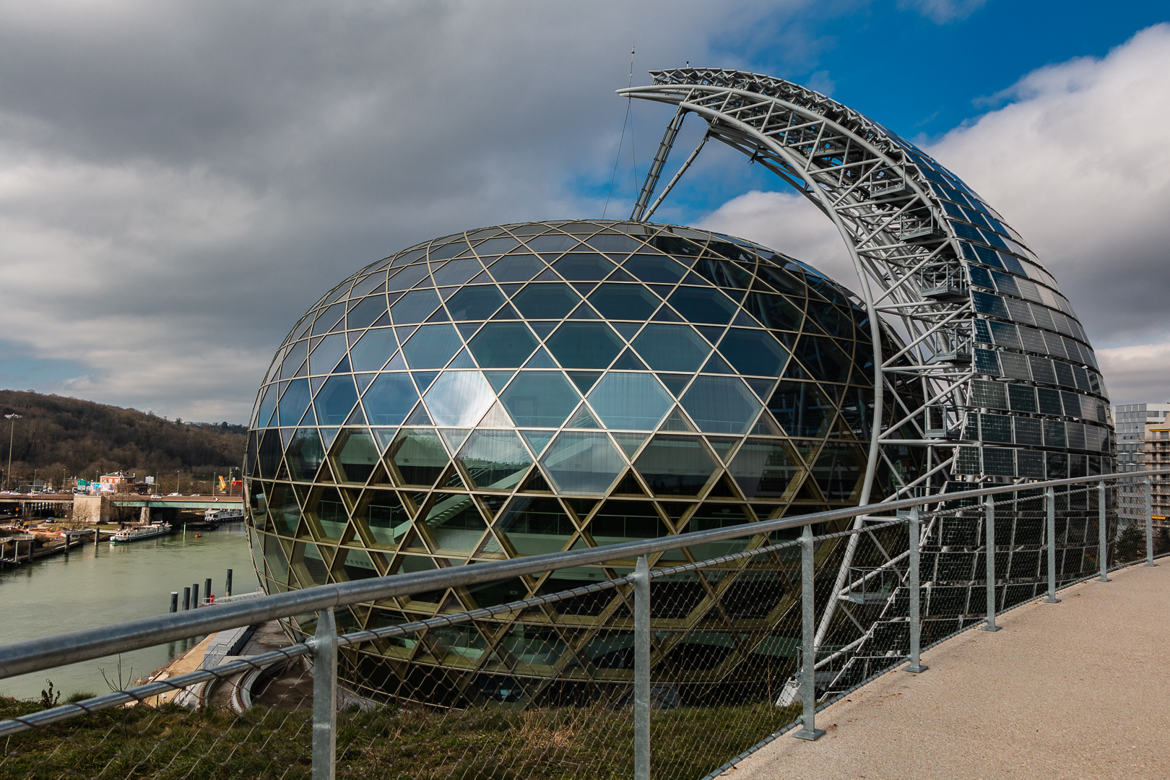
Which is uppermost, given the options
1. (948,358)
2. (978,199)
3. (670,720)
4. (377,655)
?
(978,199)

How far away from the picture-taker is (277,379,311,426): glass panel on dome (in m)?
19.9

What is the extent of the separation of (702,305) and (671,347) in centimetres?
197

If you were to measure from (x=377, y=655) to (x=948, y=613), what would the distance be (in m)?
15.8

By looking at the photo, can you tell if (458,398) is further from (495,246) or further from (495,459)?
(495,246)

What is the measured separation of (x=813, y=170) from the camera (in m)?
22.6

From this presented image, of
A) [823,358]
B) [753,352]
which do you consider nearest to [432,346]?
[753,352]

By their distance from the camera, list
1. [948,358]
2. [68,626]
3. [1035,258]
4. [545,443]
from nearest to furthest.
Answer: [545,443] → [948,358] → [1035,258] → [68,626]

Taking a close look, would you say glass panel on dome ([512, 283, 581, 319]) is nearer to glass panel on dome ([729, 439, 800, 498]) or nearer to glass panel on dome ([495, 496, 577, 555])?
glass panel on dome ([495, 496, 577, 555])

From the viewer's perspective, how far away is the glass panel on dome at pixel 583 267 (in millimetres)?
19188

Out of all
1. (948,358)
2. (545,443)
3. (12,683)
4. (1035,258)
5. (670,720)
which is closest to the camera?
(670,720)

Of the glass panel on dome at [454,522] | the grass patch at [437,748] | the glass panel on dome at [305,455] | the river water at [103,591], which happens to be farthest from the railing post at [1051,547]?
the river water at [103,591]

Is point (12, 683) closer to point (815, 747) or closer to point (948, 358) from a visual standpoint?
point (815, 747)

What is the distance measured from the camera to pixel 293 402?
20.5 m

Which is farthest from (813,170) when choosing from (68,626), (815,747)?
(68,626)
